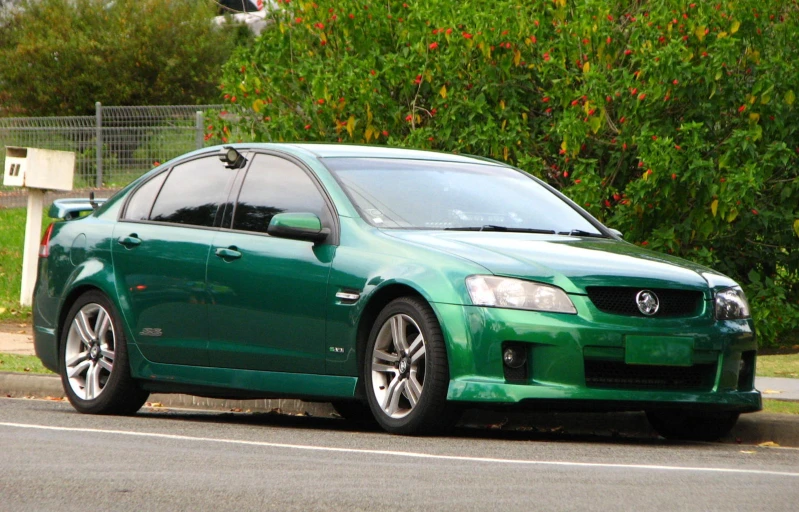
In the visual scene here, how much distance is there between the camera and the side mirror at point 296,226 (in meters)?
8.29

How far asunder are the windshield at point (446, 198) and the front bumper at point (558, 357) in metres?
0.96

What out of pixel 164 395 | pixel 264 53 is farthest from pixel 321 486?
pixel 264 53

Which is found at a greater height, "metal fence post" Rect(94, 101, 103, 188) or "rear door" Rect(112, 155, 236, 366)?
"metal fence post" Rect(94, 101, 103, 188)

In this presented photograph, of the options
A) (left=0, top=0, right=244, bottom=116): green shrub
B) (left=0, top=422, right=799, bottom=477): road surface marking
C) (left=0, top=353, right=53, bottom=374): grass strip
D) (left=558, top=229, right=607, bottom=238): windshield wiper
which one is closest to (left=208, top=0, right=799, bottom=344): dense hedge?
(left=0, top=353, right=53, bottom=374): grass strip

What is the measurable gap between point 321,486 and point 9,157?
13.1 m

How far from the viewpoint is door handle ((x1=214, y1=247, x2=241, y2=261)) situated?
8.84 m

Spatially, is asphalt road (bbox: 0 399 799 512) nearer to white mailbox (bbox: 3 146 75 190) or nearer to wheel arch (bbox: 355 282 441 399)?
wheel arch (bbox: 355 282 441 399)

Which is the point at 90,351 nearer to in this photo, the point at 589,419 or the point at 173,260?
the point at 173,260

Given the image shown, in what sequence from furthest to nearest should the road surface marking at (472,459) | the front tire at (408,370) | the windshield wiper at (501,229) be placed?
the windshield wiper at (501,229), the front tire at (408,370), the road surface marking at (472,459)

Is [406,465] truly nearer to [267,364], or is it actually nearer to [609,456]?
[609,456]

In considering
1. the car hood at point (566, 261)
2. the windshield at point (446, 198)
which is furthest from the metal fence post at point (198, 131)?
the car hood at point (566, 261)

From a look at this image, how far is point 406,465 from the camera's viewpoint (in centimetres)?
670

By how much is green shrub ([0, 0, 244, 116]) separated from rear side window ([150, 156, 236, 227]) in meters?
29.2

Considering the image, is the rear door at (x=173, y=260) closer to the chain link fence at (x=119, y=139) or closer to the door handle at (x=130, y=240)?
the door handle at (x=130, y=240)
